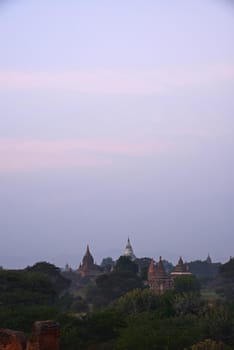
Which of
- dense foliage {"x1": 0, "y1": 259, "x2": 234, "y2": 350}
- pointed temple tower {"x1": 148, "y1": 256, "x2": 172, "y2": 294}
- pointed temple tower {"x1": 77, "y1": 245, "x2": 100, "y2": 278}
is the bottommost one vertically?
dense foliage {"x1": 0, "y1": 259, "x2": 234, "y2": 350}

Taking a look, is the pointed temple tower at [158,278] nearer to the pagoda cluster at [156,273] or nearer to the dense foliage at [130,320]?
the pagoda cluster at [156,273]

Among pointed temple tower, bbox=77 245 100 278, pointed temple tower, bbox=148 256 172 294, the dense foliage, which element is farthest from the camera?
pointed temple tower, bbox=77 245 100 278

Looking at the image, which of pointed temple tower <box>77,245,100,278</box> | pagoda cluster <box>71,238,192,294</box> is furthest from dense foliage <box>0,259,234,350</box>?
pointed temple tower <box>77,245,100,278</box>

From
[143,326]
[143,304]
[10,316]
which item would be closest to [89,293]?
[143,304]

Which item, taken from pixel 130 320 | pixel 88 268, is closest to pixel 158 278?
pixel 88 268

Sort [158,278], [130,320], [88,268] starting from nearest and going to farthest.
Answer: [130,320]
[158,278]
[88,268]

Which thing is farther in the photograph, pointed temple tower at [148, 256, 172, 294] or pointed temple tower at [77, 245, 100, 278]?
pointed temple tower at [77, 245, 100, 278]

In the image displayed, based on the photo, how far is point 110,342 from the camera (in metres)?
21.1

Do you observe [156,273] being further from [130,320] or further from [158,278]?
[130,320]

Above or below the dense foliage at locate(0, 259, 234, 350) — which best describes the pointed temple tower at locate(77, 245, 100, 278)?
above

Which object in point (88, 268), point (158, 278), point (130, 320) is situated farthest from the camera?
point (88, 268)

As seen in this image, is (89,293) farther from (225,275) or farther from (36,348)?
(36,348)

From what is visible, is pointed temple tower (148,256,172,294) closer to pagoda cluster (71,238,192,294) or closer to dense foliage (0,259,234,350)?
pagoda cluster (71,238,192,294)

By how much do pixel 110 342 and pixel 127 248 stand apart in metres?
Answer: 67.1
